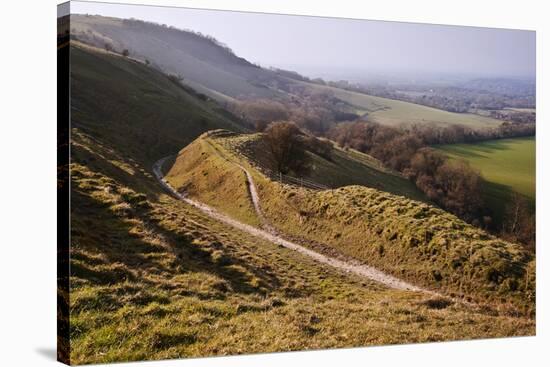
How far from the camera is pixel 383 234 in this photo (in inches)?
569

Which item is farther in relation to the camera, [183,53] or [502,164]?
[502,164]

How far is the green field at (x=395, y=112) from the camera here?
49.4 ft

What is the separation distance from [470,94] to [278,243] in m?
5.92

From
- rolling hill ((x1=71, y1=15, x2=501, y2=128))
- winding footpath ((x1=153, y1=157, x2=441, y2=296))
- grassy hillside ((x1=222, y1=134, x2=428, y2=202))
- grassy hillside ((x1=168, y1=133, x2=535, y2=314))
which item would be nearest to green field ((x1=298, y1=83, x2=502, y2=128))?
rolling hill ((x1=71, y1=15, x2=501, y2=128))

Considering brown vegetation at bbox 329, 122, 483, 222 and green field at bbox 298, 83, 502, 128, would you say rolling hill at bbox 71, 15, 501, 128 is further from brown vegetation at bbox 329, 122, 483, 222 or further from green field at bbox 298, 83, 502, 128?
brown vegetation at bbox 329, 122, 483, 222

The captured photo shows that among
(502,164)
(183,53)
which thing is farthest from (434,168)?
(183,53)

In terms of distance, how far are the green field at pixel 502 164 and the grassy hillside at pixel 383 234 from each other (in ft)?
4.72

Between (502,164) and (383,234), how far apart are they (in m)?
3.66

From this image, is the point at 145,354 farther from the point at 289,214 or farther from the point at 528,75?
the point at 528,75

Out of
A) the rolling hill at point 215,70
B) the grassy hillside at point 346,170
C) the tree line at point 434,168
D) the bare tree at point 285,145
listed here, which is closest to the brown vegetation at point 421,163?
the tree line at point 434,168

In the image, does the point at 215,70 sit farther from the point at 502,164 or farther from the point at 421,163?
the point at 502,164

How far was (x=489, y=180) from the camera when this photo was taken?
15602 mm

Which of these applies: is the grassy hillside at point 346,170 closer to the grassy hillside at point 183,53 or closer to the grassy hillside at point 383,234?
the grassy hillside at point 383,234

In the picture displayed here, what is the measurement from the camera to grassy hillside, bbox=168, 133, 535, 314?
47.0 feet
